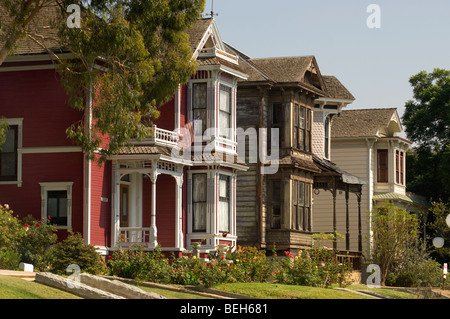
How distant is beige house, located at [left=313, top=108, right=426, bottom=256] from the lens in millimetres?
54750

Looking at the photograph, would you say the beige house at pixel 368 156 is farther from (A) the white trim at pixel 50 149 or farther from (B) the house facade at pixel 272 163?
(A) the white trim at pixel 50 149

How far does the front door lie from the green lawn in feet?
38.9

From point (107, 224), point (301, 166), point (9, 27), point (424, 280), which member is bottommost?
point (424, 280)

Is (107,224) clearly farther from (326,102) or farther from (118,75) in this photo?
(326,102)

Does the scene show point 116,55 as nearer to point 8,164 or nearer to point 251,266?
point 8,164

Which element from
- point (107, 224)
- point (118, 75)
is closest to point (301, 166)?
point (107, 224)

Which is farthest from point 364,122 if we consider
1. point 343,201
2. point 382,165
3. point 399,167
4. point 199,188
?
point 199,188

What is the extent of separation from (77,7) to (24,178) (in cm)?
740

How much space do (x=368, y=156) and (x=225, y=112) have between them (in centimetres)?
1981

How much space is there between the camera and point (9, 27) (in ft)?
93.9

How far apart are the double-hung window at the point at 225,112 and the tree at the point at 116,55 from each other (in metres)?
5.14

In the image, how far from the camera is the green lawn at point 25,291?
20514mm

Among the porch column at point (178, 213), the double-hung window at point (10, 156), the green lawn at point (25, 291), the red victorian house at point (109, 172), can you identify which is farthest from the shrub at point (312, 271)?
the double-hung window at point (10, 156)

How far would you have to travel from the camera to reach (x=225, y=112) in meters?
37.5
